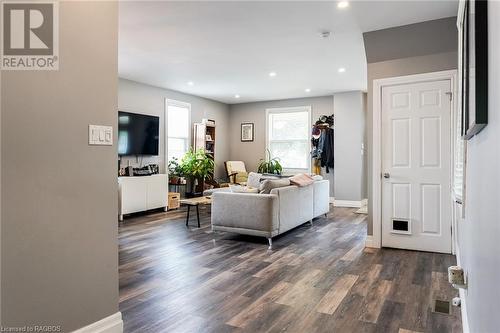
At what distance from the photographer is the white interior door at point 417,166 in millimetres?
3863

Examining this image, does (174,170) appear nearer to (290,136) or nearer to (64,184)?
(290,136)

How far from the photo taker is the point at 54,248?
1783 millimetres

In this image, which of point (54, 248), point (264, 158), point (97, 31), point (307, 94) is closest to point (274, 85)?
point (307, 94)

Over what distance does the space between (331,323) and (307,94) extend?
22.0ft

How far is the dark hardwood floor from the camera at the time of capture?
2.26m

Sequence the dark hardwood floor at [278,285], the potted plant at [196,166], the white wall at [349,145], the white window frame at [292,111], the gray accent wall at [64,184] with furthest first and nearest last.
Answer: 1. the white window frame at [292,111]
2. the white wall at [349,145]
3. the potted plant at [196,166]
4. the dark hardwood floor at [278,285]
5. the gray accent wall at [64,184]

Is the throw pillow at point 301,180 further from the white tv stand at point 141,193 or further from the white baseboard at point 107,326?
the white baseboard at point 107,326

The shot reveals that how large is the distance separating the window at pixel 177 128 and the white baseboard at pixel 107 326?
5.83 meters

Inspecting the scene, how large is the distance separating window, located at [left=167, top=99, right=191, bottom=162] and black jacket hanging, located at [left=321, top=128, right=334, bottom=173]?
3.26m

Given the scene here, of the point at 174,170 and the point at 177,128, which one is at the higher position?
the point at 177,128

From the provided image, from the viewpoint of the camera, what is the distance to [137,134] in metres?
6.75

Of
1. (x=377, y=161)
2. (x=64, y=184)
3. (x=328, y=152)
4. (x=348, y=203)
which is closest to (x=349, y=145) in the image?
(x=328, y=152)

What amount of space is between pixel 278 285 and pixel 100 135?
189cm

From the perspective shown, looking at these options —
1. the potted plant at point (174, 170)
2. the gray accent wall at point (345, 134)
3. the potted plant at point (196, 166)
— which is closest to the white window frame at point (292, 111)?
the gray accent wall at point (345, 134)
